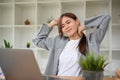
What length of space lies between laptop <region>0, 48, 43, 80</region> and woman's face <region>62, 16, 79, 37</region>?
74 centimetres

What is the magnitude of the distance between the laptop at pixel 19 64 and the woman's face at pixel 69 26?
738 mm

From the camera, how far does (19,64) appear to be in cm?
114

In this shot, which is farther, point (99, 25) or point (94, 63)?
point (99, 25)

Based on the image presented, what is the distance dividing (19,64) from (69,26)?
0.80 meters

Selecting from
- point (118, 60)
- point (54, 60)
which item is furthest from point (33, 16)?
point (54, 60)

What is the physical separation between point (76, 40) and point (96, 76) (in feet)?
2.63

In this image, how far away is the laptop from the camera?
1129 mm

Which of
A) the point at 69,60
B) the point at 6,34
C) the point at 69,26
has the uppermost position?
the point at 69,26

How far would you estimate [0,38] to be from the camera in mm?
4117

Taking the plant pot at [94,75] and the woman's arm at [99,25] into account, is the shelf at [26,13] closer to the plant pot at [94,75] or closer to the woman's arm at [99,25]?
the woman's arm at [99,25]

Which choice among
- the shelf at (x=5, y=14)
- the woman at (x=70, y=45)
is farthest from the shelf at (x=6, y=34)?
the woman at (x=70, y=45)

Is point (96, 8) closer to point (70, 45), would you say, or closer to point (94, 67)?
point (70, 45)

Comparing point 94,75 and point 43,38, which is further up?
point 43,38

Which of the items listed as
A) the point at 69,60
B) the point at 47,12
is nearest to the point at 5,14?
the point at 47,12
